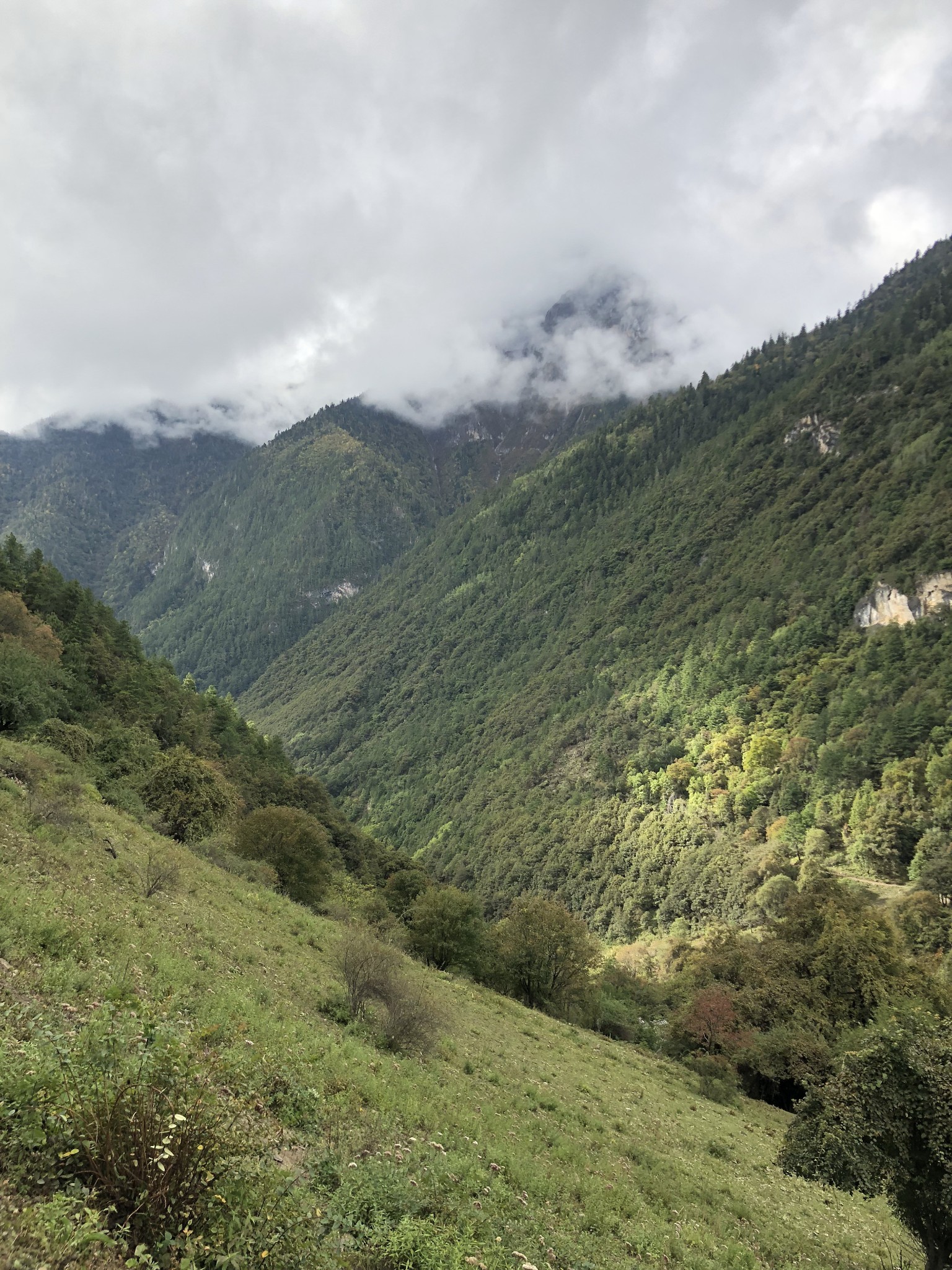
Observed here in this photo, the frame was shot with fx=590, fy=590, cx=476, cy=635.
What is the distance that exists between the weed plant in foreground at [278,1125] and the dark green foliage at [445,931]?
19.0m

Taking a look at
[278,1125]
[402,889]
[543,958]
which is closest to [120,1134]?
[278,1125]

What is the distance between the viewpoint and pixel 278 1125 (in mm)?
8922

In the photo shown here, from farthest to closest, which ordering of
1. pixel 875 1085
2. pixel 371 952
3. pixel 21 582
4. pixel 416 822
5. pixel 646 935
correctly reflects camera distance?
pixel 416 822
pixel 646 935
pixel 21 582
pixel 371 952
pixel 875 1085

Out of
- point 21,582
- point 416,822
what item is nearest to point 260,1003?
point 21,582

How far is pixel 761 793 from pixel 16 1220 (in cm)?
14463

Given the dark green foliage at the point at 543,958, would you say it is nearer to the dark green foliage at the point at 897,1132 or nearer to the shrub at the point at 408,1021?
the shrub at the point at 408,1021

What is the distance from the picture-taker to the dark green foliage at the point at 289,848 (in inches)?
1592

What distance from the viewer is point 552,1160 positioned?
1356 cm

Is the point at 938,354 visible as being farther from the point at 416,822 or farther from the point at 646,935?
the point at 416,822

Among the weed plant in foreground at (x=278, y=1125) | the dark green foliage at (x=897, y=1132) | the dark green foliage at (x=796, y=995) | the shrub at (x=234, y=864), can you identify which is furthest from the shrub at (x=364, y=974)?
the dark green foliage at (x=796, y=995)

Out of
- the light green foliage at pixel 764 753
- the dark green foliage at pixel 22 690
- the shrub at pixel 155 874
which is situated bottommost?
the shrub at pixel 155 874

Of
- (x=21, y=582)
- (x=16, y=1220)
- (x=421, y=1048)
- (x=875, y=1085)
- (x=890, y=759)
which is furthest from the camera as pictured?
(x=890, y=759)

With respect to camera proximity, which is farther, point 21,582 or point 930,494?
point 930,494

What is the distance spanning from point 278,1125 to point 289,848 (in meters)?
35.3
